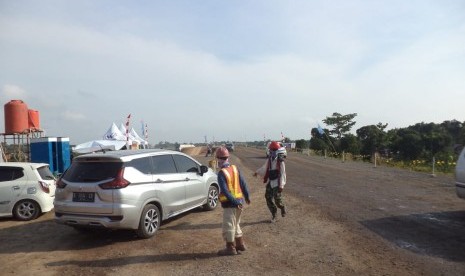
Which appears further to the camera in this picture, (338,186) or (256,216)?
(338,186)

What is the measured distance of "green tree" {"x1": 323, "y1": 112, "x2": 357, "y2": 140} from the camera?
204 ft

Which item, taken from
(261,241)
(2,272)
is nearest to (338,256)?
(261,241)

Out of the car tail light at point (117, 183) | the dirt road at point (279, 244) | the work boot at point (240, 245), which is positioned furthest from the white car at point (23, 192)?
the work boot at point (240, 245)

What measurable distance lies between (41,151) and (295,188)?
1028 centimetres

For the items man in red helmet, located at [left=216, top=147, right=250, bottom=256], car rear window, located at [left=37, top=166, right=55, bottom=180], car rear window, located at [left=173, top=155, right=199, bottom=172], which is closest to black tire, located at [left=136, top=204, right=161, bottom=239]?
car rear window, located at [left=173, top=155, right=199, bottom=172]

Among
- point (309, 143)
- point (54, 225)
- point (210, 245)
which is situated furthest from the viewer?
point (309, 143)

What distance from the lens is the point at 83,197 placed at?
737cm

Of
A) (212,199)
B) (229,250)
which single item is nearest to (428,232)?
(229,250)

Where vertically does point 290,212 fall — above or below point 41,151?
below

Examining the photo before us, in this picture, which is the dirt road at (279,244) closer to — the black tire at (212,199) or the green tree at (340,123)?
the black tire at (212,199)

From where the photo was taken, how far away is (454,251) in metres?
6.32

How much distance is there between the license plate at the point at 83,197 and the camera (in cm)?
728

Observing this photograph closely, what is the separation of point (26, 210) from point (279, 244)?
6897mm

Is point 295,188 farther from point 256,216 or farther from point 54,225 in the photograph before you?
point 54,225
